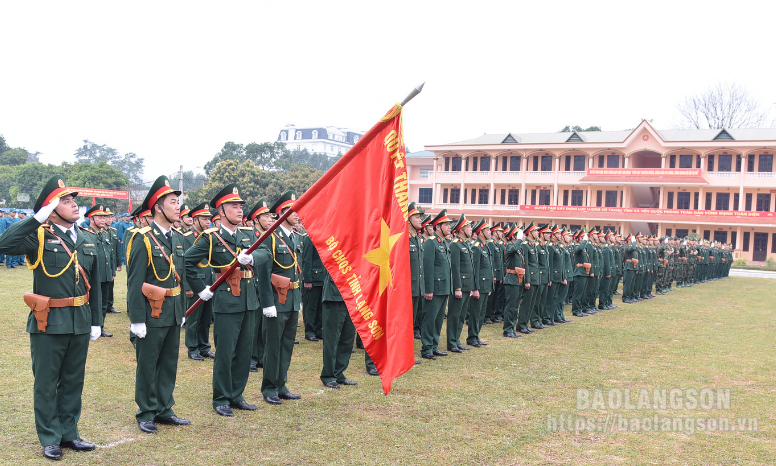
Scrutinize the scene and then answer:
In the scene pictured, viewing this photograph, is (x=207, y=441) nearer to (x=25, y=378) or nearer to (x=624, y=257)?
(x=25, y=378)

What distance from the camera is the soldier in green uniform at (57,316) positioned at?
4.50 m

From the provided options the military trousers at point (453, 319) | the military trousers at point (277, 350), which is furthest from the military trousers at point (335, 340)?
the military trousers at point (453, 319)

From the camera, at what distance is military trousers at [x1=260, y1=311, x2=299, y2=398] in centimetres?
613

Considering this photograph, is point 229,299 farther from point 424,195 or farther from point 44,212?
point 424,195

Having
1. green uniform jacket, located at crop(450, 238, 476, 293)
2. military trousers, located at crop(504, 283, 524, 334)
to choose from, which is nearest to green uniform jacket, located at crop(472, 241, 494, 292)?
green uniform jacket, located at crop(450, 238, 476, 293)

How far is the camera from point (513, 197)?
51.8 meters

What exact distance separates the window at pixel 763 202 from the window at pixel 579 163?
12.4 meters

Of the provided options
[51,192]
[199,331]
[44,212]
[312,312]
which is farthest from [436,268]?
[44,212]

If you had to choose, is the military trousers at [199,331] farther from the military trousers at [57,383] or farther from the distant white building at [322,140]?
the distant white building at [322,140]

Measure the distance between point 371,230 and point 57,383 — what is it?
2.67 meters

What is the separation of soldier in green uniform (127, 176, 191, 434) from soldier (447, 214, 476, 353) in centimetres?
468

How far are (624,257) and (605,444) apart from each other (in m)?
13.0

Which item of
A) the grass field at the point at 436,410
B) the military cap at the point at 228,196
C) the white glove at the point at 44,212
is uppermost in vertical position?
the military cap at the point at 228,196

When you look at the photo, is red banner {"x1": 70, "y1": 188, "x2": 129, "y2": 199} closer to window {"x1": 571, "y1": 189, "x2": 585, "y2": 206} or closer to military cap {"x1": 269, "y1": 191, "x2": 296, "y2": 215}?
window {"x1": 571, "y1": 189, "x2": 585, "y2": 206}
